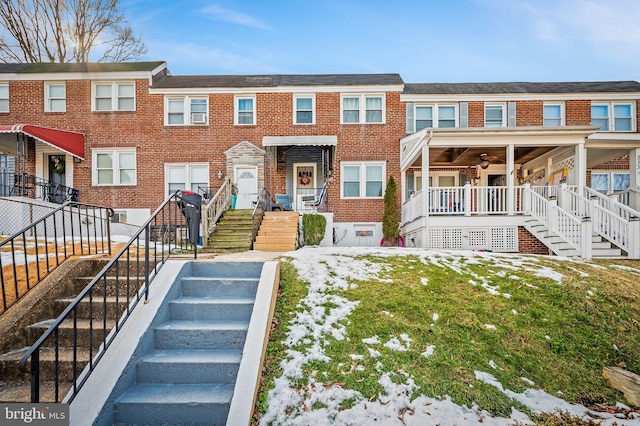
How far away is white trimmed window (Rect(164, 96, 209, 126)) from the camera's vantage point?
50.9ft

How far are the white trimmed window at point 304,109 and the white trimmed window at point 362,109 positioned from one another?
125 centimetres

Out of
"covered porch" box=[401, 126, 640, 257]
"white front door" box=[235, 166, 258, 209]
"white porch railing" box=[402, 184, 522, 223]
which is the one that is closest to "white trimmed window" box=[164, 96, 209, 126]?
"white front door" box=[235, 166, 258, 209]

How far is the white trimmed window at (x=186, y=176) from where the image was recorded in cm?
1543

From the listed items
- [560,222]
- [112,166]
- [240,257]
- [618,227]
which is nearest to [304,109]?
[112,166]

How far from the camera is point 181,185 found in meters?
15.4

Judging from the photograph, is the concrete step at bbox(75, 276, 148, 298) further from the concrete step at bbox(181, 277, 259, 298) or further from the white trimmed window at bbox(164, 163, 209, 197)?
the white trimmed window at bbox(164, 163, 209, 197)

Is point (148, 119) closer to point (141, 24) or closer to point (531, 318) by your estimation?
point (141, 24)

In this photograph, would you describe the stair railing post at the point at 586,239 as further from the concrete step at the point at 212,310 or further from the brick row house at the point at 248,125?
the concrete step at the point at 212,310

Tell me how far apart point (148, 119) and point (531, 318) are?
15585 mm

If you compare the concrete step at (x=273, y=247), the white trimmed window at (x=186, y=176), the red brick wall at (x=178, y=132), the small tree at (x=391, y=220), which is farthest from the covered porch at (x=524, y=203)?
the white trimmed window at (x=186, y=176)

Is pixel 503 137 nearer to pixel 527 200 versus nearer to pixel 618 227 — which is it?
pixel 527 200

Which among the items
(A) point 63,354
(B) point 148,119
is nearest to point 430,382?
(A) point 63,354

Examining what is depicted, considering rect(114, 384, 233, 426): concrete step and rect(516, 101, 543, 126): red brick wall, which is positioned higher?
rect(516, 101, 543, 126): red brick wall

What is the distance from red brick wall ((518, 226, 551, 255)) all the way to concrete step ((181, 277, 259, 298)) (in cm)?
901
